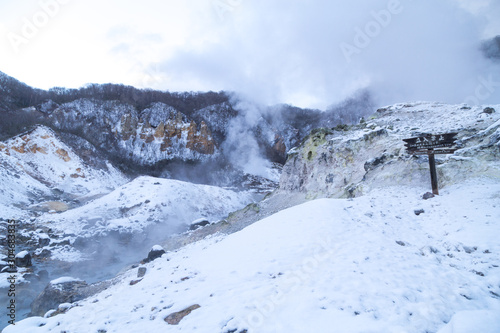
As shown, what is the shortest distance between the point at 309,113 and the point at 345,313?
80819mm

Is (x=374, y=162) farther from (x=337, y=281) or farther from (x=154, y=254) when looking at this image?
(x=154, y=254)

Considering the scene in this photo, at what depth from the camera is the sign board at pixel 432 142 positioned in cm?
1045

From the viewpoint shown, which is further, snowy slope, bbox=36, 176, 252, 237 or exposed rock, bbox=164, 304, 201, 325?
snowy slope, bbox=36, 176, 252, 237

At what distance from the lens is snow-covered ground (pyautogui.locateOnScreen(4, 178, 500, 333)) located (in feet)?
13.2

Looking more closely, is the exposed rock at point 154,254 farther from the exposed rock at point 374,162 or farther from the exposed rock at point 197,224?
the exposed rock at point 374,162

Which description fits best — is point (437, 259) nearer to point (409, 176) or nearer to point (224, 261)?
point (224, 261)

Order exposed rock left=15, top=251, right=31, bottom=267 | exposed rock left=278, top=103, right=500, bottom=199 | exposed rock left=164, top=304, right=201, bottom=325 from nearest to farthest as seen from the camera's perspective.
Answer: exposed rock left=164, top=304, right=201, bottom=325 < exposed rock left=278, top=103, right=500, bottom=199 < exposed rock left=15, top=251, right=31, bottom=267

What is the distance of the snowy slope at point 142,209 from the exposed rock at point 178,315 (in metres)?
18.1

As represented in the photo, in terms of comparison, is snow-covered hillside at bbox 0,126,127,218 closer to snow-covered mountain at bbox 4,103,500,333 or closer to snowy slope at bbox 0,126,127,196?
snowy slope at bbox 0,126,127,196

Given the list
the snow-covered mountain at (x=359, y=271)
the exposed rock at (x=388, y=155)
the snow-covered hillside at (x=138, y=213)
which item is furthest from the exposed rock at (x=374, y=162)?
the snow-covered hillside at (x=138, y=213)

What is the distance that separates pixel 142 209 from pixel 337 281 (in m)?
22.3

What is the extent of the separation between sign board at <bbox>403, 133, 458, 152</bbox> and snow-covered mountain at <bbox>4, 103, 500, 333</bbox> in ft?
6.15

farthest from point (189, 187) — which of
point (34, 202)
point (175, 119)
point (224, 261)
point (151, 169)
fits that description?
point (175, 119)

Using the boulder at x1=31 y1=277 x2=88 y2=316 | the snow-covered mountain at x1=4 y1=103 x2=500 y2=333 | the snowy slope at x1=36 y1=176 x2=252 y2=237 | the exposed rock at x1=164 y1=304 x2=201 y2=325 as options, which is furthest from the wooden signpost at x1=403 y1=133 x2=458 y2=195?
the snowy slope at x1=36 y1=176 x2=252 y2=237
